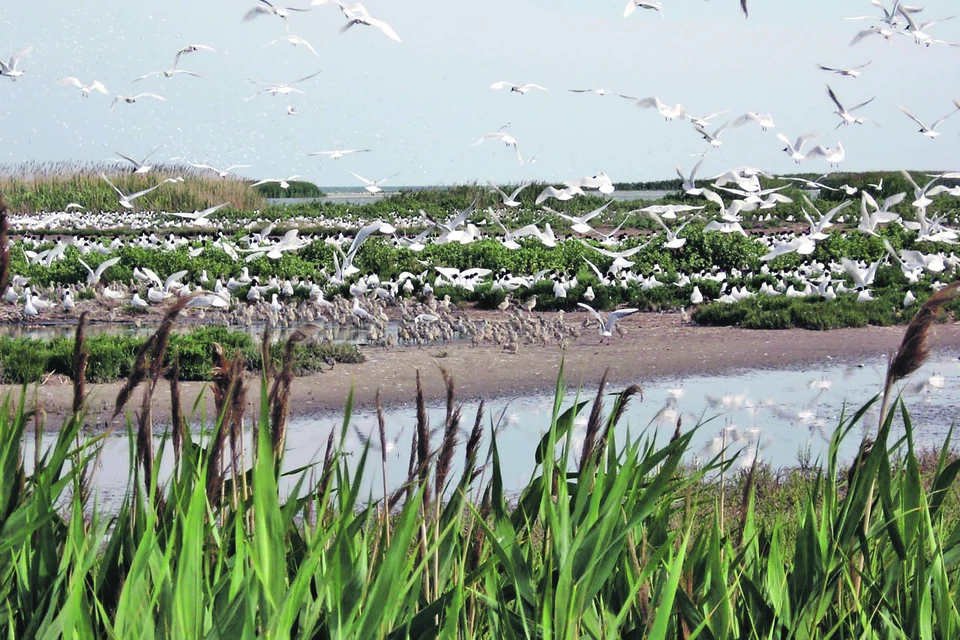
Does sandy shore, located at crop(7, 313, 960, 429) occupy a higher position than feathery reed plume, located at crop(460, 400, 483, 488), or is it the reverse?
feathery reed plume, located at crop(460, 400, 483, 488)

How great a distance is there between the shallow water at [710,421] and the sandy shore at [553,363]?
306 mm

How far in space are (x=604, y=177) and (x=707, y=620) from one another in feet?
35.0

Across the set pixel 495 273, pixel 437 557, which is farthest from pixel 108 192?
pixel 437 557

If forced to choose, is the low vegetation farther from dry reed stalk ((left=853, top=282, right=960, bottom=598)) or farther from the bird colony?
dry reed stalk ((left=853, top=282, right=960, bottom=598))

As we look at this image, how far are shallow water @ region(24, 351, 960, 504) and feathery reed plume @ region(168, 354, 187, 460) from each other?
382 cm

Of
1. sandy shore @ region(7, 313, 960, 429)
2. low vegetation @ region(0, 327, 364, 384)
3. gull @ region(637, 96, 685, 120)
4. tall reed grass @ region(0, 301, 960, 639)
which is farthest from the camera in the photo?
gull @ region(637, 96, 685, 120)

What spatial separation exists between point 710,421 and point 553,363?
156 inches

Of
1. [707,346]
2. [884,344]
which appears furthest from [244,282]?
[884,344]

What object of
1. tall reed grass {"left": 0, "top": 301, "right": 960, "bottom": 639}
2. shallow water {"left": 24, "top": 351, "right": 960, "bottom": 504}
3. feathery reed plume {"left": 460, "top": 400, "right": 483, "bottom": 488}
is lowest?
shallow water {"left": 24, "top": 351, "right": 960, "bottom": 504}

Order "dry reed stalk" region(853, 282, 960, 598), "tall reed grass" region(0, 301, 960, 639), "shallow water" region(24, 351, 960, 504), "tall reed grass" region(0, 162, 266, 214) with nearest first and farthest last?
"dry reed stalk" region(853, 282, 960, 598), "tall reed grass" region(0, 301, 960, 639), "shallow water" region(24, 351, 960, 504), "tall reed grass" region(0, 162, 266, 214)

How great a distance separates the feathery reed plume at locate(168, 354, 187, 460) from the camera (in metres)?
1.80

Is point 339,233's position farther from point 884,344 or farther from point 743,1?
point 743,1

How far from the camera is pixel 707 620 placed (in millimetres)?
1977

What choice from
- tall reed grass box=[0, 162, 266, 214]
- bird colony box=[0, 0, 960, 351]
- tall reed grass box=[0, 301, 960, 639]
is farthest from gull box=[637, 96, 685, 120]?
tall reed grass box=[0, 162, 266, 214]
